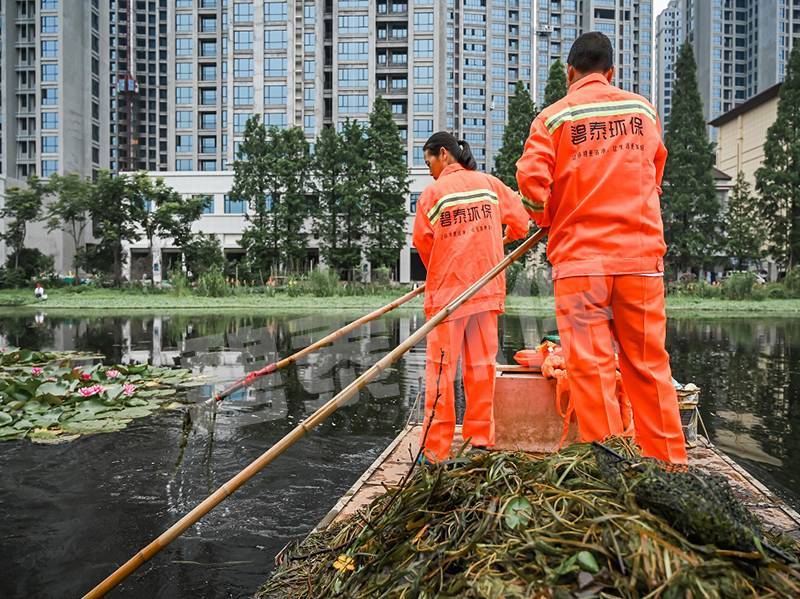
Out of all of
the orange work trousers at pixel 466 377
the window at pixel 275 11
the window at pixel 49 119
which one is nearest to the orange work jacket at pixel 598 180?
the orange work trousers at pixel 466 377

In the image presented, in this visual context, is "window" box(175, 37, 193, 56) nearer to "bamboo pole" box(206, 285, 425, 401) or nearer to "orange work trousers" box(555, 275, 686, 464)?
"bamboo pole" box(206, 285, 425, 401)

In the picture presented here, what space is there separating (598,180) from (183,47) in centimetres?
7572

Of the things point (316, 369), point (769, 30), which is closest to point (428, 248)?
point (316, 369)

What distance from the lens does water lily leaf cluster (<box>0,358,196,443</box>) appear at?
5.24 m

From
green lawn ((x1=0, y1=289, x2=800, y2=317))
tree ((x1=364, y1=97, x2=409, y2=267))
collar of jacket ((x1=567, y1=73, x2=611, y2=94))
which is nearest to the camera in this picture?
collar of jacket ((x1=567, y1=73, x2=611, y2=94))

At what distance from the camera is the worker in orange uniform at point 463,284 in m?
3.59

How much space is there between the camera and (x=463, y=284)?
3.75 meters

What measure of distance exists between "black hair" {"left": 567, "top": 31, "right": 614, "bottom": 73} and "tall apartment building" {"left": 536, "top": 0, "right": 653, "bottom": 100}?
91.4 m

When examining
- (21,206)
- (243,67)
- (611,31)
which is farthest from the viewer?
(611,31)

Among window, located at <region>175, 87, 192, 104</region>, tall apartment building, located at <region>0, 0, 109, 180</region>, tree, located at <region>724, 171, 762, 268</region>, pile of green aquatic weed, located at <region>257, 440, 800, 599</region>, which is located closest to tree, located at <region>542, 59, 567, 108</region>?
tree, located at <region>724, 171, 762, 268</region>

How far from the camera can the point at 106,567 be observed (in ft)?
8.88

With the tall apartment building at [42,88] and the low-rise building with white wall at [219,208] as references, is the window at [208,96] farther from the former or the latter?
the low-rise building with white wall at [219,208]

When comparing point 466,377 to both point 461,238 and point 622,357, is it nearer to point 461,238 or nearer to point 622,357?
point 461,238

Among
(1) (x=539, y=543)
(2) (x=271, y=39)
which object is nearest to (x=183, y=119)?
(2) (x=271, y=39)
